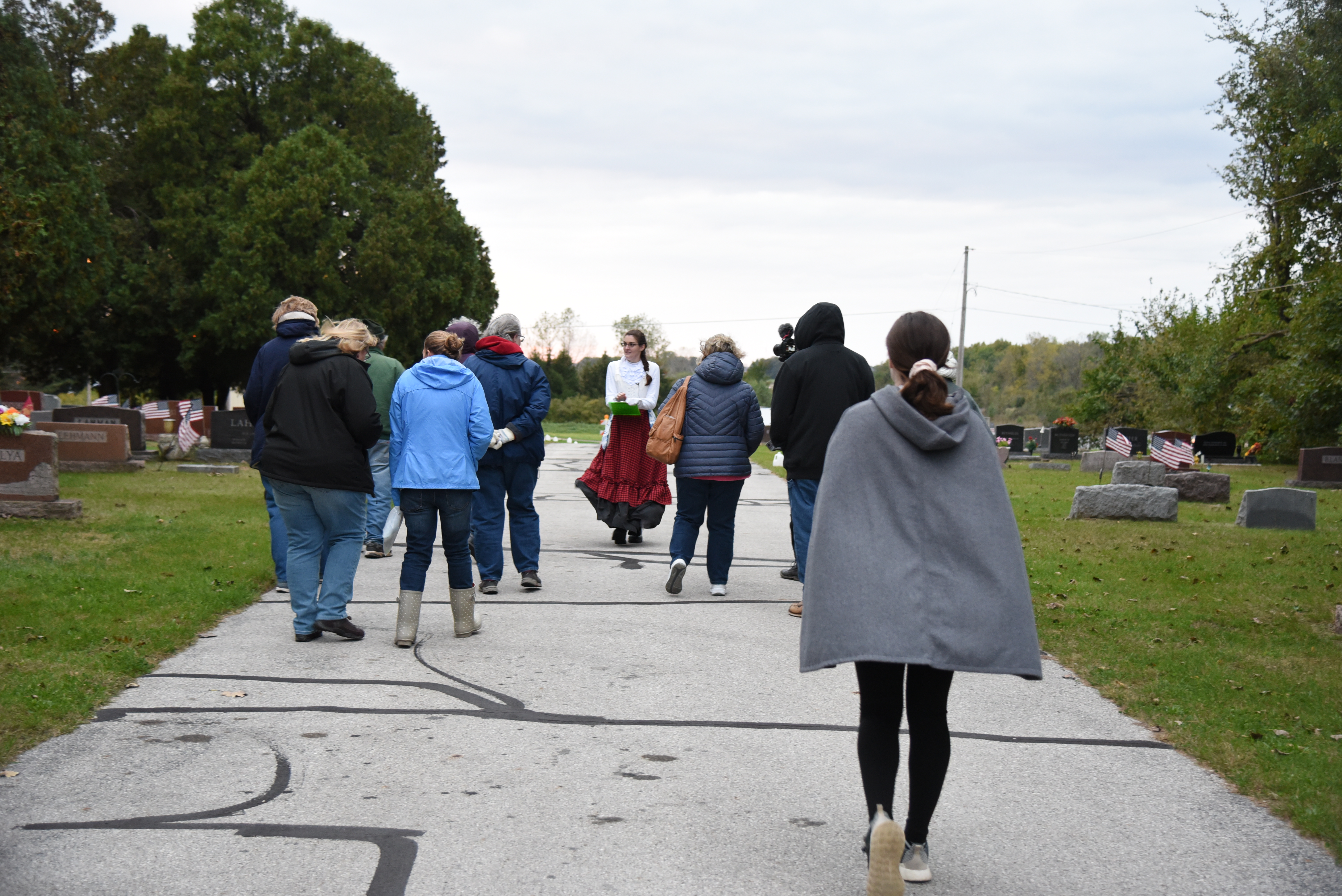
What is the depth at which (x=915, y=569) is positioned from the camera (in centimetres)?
334

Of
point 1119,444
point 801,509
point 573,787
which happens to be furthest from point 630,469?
point 1119,444

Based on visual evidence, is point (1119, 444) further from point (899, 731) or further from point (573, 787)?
point (899, 731)

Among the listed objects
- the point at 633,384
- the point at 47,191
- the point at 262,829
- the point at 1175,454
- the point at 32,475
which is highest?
the point at 47,191

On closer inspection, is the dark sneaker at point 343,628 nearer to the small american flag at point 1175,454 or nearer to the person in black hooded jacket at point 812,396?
the person in black hooded jacket at point 812,396

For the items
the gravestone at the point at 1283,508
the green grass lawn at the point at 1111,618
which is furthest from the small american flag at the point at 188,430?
the gravestone at the point at 1283,508

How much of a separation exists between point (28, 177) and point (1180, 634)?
2386 cm

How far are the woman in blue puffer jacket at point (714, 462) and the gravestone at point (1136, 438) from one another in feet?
81.6

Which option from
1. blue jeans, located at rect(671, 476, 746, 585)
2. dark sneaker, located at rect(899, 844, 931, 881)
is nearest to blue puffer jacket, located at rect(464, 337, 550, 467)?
blue jeans, located at rect(671, 476, 746, 585)

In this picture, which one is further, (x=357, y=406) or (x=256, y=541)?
(x=256, y=541)

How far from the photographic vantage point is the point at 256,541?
11.0 m

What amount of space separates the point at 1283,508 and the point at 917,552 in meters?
12.7

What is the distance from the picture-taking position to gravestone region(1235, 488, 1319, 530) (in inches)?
557

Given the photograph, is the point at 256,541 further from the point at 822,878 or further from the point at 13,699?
the point at 822,878

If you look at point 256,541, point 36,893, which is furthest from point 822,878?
point 256,541
